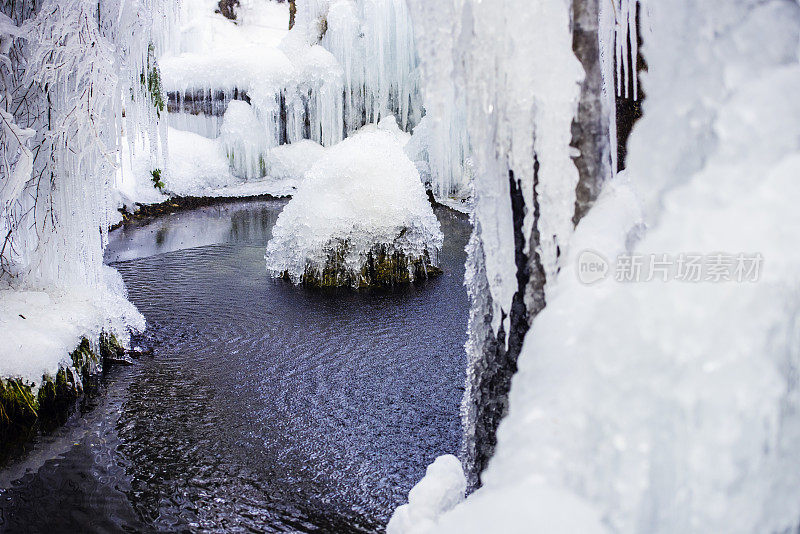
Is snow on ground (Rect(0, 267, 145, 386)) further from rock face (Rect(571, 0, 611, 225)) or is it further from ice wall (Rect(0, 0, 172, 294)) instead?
rock face (Rect(571, 0, 611, 225))

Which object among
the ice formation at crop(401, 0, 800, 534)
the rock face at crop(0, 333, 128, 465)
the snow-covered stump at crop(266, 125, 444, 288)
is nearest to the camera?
the ice formation at crop(401, 0, 800, 534)

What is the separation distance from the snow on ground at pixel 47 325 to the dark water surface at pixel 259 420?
42 cm

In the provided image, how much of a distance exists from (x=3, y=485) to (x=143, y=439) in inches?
32.2

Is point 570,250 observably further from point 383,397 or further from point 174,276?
point 174,276

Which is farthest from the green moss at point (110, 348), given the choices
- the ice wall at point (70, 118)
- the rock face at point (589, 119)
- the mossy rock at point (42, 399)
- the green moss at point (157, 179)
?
the green moss at point (157, 179)

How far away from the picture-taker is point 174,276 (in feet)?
28.1

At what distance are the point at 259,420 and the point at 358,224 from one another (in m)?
3.58

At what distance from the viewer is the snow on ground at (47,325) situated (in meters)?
4.66

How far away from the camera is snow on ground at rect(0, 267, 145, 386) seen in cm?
466

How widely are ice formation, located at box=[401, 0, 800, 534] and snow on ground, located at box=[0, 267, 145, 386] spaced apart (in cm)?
415

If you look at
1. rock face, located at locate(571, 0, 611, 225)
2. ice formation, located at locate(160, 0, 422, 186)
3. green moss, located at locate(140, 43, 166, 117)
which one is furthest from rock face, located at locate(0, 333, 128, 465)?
ice formation, located at locate(160, 0, 422, 186)

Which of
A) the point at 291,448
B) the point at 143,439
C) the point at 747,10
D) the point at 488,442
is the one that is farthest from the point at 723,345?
the point at 143,439

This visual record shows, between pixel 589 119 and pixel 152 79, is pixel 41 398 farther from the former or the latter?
pixel 589 119
